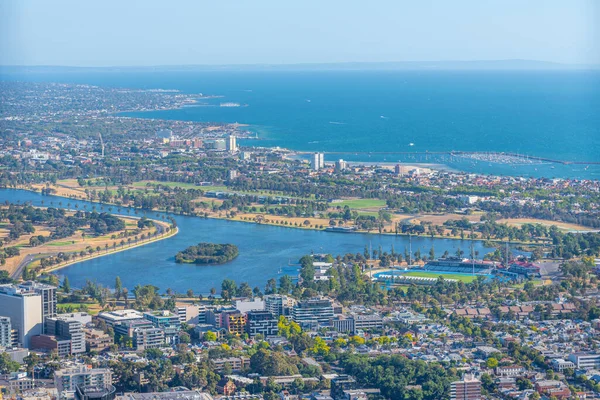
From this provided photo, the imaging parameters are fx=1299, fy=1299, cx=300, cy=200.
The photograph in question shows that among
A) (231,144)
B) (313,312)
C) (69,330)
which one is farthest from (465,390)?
(231,144)

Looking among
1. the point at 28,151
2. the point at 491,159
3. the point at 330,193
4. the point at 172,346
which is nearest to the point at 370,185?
the point at 330,193

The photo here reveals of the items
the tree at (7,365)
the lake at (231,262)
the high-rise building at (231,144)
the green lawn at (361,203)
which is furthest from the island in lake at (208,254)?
the high-rise building at (231,144)

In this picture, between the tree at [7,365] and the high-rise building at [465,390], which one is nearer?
the high-rise building at [465,390]

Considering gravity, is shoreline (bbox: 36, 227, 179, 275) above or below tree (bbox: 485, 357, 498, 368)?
below

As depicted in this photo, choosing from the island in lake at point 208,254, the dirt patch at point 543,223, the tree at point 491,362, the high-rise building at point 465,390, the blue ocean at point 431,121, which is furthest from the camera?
the blue ocean at point 431,121

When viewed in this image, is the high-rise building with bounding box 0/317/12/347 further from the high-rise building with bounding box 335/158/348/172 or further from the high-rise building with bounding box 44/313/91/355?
the high-rise building with bounding box 335/158/348/172

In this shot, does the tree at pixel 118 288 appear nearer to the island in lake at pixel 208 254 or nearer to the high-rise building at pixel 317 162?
the island in lake at pixel 208 254

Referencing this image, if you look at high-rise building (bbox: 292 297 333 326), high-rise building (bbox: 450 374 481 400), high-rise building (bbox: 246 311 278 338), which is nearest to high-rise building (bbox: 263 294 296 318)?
high-rise building (bbox: 292 297 333 326)
